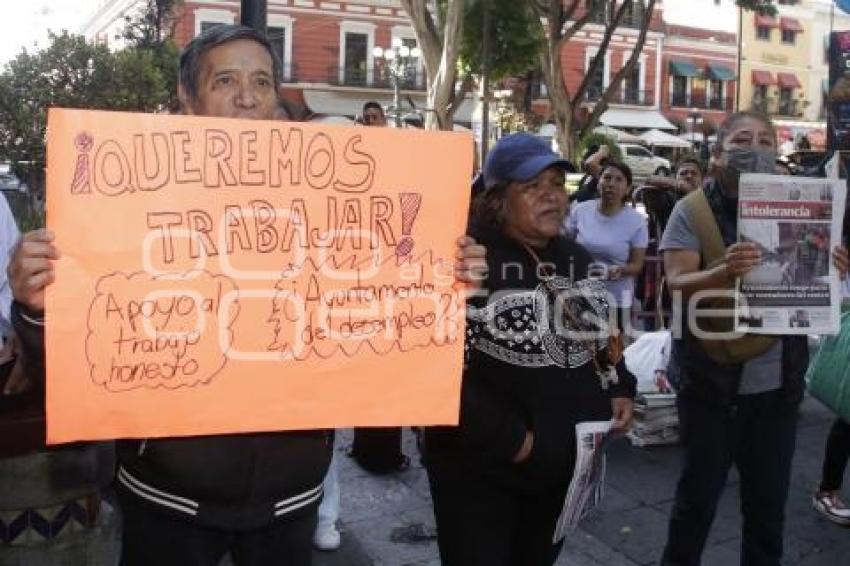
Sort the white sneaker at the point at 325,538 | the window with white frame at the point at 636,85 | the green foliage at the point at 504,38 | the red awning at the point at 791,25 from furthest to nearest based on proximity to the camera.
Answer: the red awning at the point at 791,25 < the window with white frame at the point at 636,85 < the green foliage at the point at 504,38 < the white sneaker at the point at 325,538

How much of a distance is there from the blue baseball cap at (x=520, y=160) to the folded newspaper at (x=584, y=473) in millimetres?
735

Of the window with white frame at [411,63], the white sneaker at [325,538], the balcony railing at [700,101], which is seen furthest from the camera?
the balcony railing at [700,101]

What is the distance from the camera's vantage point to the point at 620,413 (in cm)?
253

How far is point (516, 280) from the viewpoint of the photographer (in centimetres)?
241

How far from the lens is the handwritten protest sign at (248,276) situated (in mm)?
1747

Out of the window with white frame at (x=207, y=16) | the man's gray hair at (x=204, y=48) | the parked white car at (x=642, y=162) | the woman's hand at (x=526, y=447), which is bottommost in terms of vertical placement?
the woman's hand at (x=526, y=447)

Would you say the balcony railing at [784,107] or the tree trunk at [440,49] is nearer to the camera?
the tree trunk at [440,49]

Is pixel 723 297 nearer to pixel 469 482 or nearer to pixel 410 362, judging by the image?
pixel 469 482

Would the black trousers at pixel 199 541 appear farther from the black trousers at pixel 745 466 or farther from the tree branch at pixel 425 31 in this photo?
the tree branch at pixel 425 31

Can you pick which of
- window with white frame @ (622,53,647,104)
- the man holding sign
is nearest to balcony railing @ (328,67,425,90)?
window with white frame @ (622,53,647,104)

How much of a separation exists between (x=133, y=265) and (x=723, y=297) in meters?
1.94

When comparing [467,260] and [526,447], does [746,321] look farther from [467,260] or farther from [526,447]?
[467,260]

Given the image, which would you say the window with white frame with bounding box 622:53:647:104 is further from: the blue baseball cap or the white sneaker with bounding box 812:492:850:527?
the blue baseball cap

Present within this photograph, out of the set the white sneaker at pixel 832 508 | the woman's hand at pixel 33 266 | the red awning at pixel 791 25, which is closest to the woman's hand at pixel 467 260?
the woman's hand at pixel 33 266
